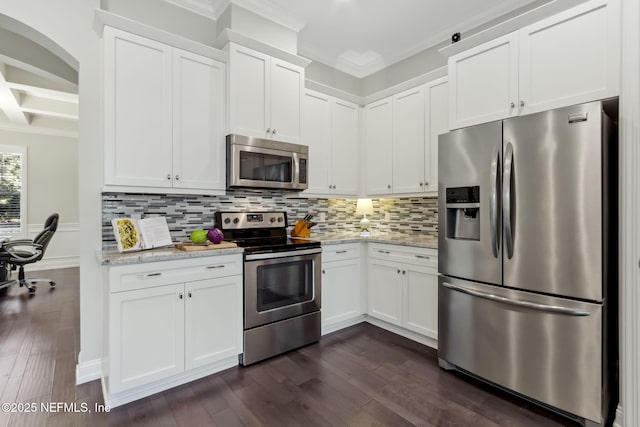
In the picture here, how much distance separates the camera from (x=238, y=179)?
2.65m

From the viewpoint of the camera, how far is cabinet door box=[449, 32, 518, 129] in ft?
7.32

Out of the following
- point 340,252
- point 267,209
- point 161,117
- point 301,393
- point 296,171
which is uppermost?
point 161,117

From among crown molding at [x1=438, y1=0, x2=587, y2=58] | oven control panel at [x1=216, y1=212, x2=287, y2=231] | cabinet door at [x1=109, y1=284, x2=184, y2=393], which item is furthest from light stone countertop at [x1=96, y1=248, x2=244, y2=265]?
crown molding at [x1=438, y1=0, x2=587, y2=58]

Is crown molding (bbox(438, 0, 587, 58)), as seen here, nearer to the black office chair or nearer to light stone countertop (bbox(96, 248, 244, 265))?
light stone countertop (bbox(96, 248, 244, 265))

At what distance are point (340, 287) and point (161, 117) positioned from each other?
2167 mm

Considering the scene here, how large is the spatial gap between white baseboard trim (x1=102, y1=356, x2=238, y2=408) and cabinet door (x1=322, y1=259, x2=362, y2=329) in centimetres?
98

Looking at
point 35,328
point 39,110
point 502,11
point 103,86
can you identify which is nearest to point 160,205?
point 103,86

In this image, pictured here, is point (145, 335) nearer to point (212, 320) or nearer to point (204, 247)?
point (212, 320)

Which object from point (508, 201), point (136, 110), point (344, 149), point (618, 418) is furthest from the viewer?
point (344, 149)

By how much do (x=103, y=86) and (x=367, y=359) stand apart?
2.82m

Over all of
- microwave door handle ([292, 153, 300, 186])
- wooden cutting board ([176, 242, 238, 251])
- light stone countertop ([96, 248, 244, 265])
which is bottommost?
light stone countertop ([96, 248, 244, 265])

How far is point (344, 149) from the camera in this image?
143 inches

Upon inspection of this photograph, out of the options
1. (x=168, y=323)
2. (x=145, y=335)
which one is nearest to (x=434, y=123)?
(x=168, y=323)

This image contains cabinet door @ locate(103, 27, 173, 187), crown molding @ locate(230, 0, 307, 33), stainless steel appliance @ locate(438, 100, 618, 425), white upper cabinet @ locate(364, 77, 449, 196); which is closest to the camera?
stainless steel appliance @ locate(438, 100, 618, 425)
